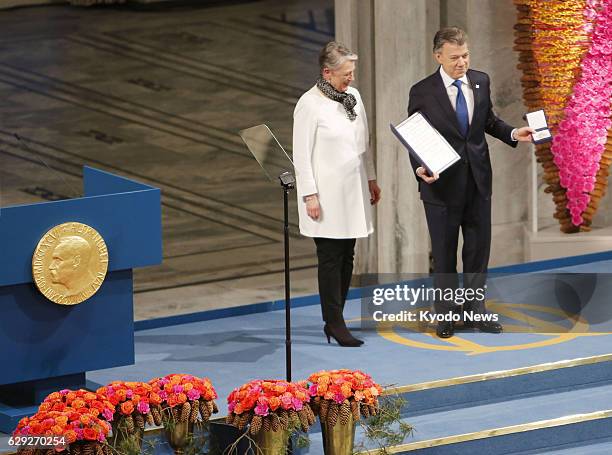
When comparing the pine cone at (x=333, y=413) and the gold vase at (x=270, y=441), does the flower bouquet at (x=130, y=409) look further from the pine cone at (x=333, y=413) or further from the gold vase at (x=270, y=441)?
the pine cone at (x=333, y=413)

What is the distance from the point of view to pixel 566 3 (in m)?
9.49

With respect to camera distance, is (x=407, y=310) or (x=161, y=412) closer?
(x=161, y=412)

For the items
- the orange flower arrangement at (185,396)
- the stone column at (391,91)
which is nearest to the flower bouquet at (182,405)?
the orange flower arrangement at (185,396)

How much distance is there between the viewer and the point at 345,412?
6375mm

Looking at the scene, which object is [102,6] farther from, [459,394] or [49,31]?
[459,394]

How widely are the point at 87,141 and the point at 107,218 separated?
21.9ft

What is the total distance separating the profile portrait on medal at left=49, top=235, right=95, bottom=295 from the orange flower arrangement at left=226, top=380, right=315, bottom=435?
3.03ft

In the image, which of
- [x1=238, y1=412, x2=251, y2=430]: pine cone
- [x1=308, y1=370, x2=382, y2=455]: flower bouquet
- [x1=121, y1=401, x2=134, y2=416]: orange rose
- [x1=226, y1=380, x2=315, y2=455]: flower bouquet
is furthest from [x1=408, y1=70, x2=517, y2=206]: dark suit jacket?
[x1=121, y1=401, x2=134, y2=416]: orange rose

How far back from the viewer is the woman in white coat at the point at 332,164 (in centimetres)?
771

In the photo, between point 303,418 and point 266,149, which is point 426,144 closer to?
point 266,149

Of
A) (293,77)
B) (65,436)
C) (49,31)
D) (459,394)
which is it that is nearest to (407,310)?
(459,394)

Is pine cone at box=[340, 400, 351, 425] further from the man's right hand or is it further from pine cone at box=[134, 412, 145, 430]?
the man's right hand

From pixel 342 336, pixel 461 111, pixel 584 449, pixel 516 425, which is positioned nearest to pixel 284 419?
pixel 516 425

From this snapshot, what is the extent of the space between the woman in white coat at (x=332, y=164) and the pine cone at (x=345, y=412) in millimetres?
1574
